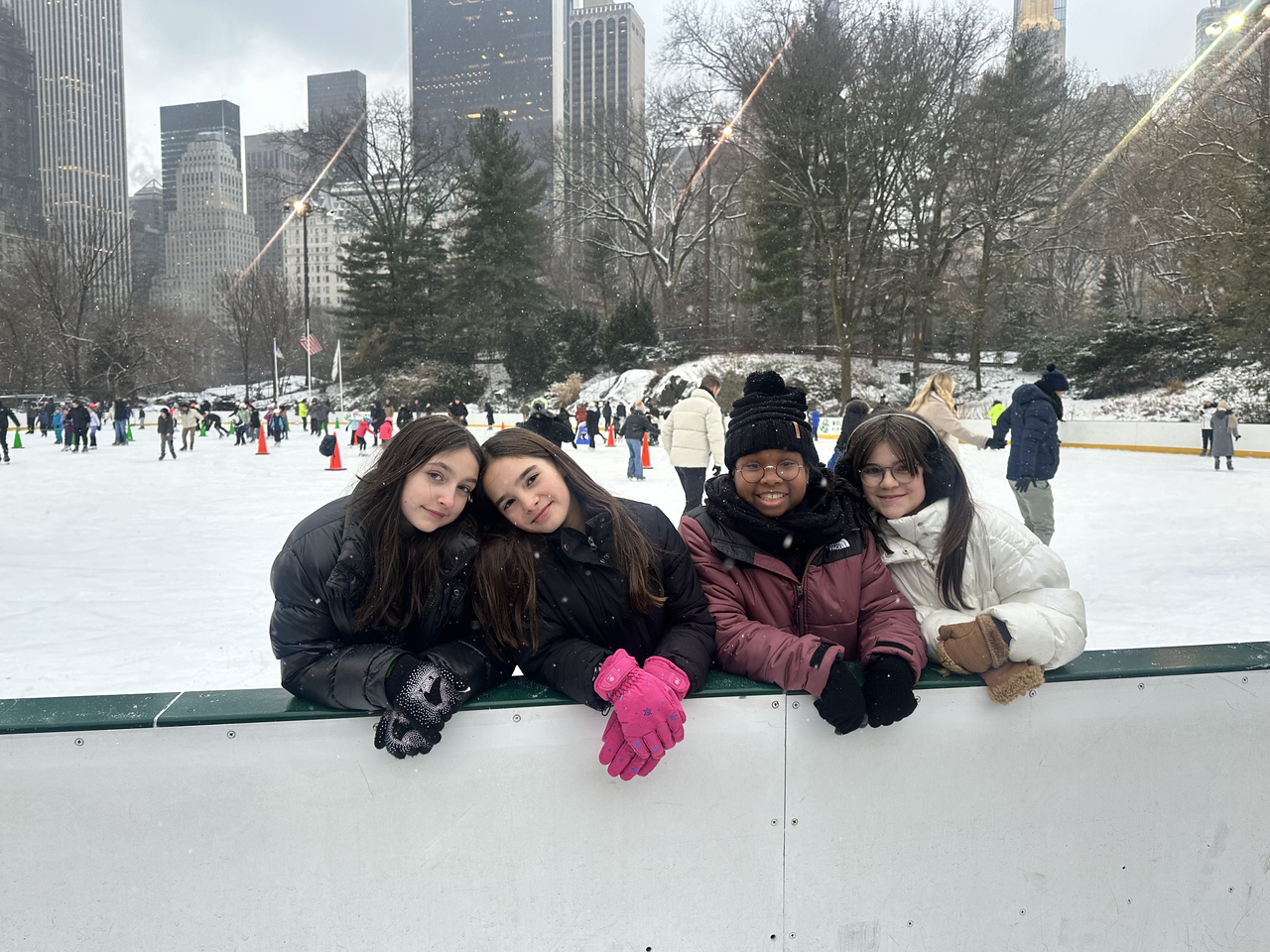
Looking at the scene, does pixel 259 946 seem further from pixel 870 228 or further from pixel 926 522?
pixel 870 228

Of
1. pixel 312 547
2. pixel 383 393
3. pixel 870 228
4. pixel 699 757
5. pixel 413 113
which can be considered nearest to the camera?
pixel 699 757

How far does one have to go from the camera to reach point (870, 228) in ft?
97.7

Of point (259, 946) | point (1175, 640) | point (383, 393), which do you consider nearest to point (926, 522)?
point (259, 946)

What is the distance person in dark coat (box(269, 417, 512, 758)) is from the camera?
167 cm

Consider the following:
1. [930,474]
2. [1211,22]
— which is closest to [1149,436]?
[1211,22]

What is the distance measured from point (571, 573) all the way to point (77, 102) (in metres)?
78.5

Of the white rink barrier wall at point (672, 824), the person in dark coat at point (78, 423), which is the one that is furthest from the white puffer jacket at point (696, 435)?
the person in dark coat at point (78, 423)

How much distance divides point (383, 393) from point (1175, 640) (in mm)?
37362

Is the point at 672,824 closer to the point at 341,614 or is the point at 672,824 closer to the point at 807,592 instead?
the point at 807,592

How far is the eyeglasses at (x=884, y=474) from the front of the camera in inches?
77.8

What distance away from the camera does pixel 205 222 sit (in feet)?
309

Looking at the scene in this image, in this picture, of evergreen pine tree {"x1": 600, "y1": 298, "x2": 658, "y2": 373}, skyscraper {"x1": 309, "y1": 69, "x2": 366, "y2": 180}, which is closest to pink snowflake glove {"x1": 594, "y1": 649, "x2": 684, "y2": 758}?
evergreen pine tree {"x1": 600, "y1": 298, "x2": 658, "y2": 373}

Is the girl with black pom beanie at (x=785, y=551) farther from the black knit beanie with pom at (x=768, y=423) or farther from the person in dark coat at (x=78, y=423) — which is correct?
→ the person in dark coat at (x=78, y=423)

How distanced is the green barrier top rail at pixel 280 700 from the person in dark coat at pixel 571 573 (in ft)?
0.27
